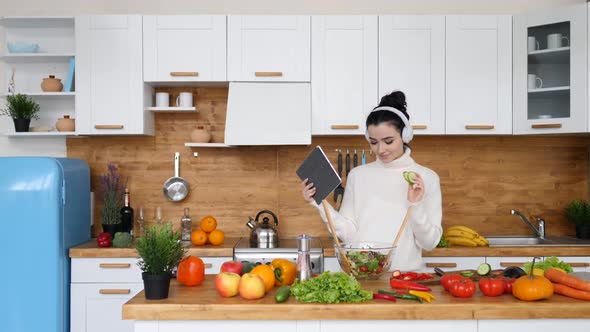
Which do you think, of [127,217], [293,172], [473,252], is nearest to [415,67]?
[293,172]

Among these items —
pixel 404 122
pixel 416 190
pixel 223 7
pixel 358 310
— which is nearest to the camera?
pixel 358 310

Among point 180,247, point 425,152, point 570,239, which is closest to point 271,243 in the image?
point 425,152

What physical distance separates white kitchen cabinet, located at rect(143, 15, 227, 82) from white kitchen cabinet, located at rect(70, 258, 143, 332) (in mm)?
1248

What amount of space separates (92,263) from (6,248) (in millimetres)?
501

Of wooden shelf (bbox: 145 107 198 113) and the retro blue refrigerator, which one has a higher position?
wooden shelf (bbox: 145 107 198 113)

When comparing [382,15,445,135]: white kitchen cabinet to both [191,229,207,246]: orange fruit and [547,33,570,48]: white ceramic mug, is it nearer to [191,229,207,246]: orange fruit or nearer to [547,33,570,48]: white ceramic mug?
[547,33,570,48]: white ceramic mug

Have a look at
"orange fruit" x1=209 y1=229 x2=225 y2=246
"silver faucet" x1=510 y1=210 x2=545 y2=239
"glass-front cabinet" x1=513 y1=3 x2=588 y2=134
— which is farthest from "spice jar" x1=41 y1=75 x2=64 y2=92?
"silver faucet" x1=510 y1=210 x2=545 y2=239

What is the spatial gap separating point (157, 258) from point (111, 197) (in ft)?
7.46

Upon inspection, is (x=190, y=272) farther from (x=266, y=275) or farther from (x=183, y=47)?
(x=183, y=47)

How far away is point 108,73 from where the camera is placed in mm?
4094

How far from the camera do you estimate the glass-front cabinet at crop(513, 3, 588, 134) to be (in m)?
3.96

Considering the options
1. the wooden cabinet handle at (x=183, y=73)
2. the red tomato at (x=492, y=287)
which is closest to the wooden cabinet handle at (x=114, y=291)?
the wooden cabinet handle at (x=183, y=73)

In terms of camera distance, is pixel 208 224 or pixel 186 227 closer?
pixel 208 224

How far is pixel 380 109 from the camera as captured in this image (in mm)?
2857
